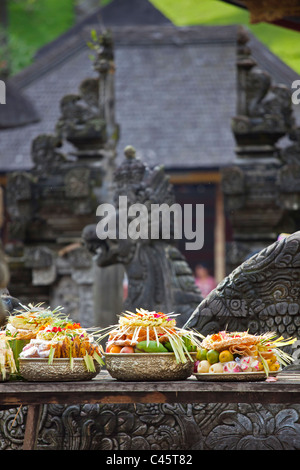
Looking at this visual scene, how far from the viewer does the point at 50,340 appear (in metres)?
4.35

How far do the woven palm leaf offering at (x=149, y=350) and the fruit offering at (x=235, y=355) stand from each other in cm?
5

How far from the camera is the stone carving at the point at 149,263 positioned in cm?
837

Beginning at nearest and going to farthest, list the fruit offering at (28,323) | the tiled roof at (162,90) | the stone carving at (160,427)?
1. the fruit offering at (28,323)
2. the stone carving at (160,427)
3. the tiled roof at (162,90)

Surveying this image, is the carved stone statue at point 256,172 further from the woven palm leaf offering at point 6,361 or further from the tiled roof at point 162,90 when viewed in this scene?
the woven palm leaf offering at point 6,361

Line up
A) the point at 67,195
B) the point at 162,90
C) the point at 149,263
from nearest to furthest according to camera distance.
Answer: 1. the point at 149,263
2. the point at 67,195
3. the point at 162,90

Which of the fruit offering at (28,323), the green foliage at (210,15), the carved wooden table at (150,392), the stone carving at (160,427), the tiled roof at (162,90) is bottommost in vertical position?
the stone carving at (160,427)

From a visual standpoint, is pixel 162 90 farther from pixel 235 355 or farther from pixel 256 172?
pixel 235 355

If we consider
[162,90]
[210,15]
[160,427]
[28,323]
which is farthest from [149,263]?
[210,15]

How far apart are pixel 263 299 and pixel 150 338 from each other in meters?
1.32

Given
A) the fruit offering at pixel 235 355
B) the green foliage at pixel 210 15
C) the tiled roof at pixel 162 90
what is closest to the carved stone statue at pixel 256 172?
the tiled roof at pixel 162 90

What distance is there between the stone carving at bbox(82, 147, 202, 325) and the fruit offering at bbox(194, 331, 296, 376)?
381cm

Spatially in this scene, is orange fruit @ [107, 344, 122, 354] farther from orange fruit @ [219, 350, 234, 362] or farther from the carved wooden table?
orange fruit @ [219, 350, 234, 362]

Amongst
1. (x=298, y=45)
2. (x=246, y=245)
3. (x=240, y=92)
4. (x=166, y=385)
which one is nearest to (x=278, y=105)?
(x=240, y=92)

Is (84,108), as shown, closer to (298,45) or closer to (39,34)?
(298,45)
